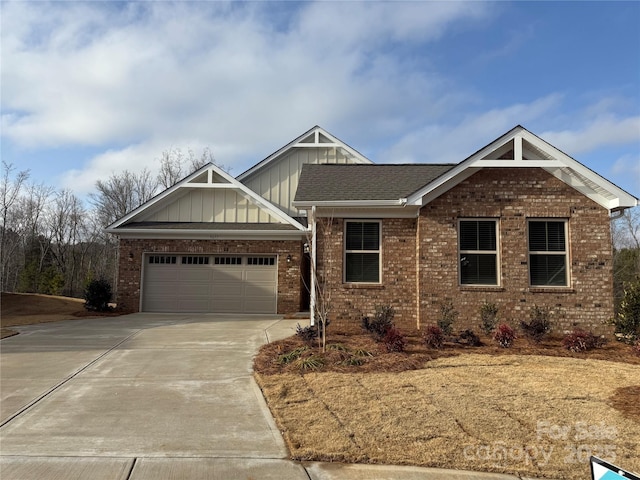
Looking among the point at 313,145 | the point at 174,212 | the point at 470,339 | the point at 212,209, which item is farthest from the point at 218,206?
the point at 470,339

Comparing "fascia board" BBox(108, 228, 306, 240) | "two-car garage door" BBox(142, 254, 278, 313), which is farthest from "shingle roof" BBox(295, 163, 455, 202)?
"two-car garage door" BBox(142, 254, 278, 313)

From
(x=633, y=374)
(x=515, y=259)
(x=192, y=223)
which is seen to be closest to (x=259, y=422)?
(x=633, y=374)

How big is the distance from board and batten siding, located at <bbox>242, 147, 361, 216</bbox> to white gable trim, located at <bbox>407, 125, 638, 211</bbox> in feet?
34.2

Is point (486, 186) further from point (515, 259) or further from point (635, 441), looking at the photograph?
point (635, 441)

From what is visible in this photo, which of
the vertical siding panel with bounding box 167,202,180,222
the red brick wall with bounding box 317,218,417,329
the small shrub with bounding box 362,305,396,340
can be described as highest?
the vertical siding panel with bounding box 167,202,180,222

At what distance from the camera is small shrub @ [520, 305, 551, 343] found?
9.32m

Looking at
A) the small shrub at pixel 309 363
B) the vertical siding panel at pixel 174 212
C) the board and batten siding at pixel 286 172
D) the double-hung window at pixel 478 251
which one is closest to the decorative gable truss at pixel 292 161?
the board and batten siding at pixel 286 172

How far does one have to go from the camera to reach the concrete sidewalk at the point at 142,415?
13.0 feet

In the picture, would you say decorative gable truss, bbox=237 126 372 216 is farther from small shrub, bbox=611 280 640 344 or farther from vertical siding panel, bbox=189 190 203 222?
small shrub, bbox=611 280 640 344

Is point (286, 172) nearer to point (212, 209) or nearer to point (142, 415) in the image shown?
point (212, 209)

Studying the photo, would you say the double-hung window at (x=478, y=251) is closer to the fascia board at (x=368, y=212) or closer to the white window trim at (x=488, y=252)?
the white window trim at (x=488, y=252)

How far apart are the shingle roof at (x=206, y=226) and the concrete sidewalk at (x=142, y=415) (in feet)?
20.2

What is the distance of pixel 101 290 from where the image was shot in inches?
632

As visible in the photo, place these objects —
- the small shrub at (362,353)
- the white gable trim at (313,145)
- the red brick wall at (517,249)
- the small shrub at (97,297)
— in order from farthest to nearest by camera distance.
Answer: the white gable trim at (313,145) → the small shrub at (97,297) → the red brick wall at (517,249) → the small shrub at (362,353)
